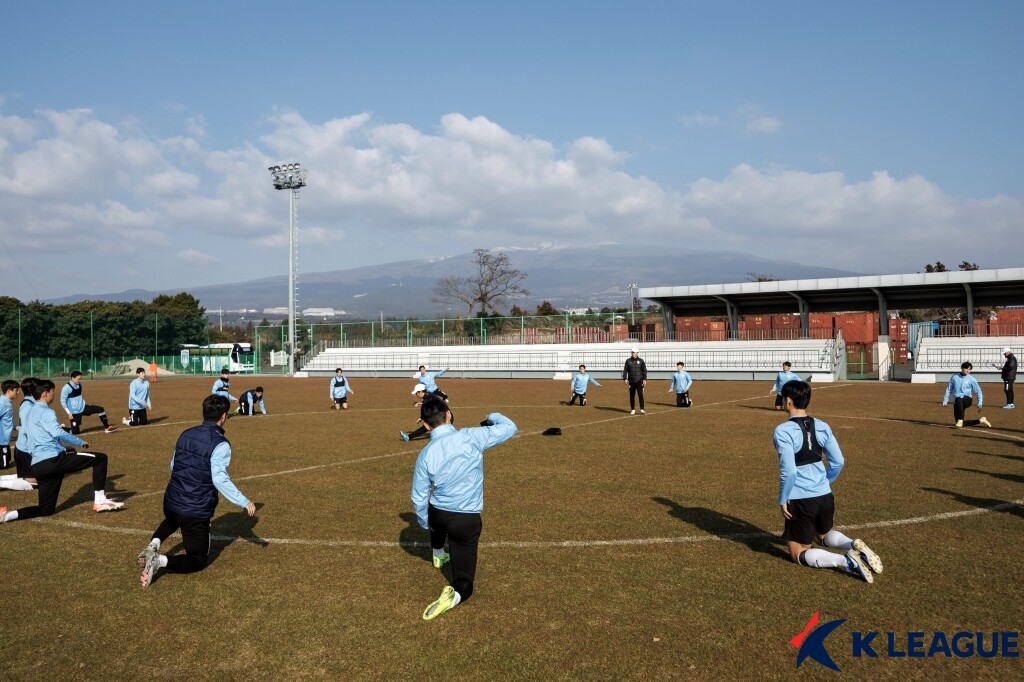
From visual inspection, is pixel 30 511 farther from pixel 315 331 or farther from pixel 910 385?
pixel 315 331

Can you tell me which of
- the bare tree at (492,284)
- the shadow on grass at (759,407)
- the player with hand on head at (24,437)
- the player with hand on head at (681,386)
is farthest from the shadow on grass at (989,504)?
the bare tree at (492,284)

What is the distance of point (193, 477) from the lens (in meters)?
7.47

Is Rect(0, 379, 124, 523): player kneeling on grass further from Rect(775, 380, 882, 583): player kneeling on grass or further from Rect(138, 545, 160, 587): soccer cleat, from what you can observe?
Rect(775, 380, 882, 583): player kneeling on grass

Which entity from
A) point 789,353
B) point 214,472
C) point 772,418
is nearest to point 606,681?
point 214,472

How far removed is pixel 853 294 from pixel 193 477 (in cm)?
5002

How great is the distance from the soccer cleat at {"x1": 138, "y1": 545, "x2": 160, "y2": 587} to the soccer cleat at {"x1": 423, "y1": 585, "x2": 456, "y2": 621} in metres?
2.65

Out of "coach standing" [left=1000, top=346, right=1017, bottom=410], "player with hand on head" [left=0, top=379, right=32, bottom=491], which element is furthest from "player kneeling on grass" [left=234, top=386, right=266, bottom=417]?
"coach standing" [left=1000, top=346, right=1017, bottom=410]

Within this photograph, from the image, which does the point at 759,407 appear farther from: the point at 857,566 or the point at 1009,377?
the point at 857,566

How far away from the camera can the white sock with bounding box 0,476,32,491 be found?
11344mm

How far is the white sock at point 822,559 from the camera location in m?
7.18

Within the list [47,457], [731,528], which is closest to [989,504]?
[731,528]

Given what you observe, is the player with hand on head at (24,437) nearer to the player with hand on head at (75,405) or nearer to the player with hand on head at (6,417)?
the player with hand on head at (6,417)

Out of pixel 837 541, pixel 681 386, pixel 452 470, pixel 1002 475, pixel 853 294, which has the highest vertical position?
pixel 853 294

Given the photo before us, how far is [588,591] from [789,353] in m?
41.1
